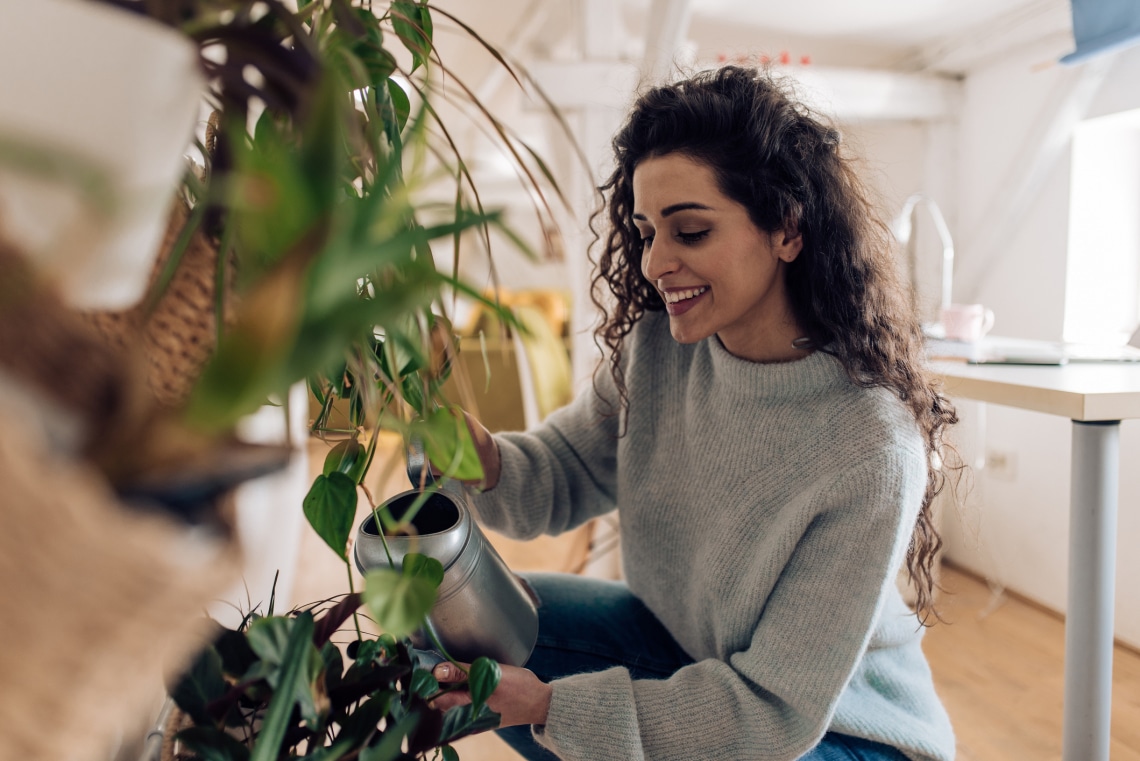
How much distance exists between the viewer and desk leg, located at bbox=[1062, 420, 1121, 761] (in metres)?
1.11

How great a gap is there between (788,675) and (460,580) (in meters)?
0.36

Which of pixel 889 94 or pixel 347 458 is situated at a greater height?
pixel 889 94

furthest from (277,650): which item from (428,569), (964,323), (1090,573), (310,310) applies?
(964,323)

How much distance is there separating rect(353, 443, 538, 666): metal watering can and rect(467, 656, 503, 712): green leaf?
111mm

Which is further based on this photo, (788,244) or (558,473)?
(558,473)

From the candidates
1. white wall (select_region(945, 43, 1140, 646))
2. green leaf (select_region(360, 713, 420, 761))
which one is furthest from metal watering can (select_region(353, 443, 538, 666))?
white wall (select_region(945, 43, 1140, 646))

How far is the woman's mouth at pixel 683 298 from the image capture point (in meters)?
0.95

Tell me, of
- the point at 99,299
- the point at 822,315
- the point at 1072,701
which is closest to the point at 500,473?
the point at 822,315

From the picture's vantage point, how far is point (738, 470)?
3.22 feet

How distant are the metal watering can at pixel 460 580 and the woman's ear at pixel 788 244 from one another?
52 cm

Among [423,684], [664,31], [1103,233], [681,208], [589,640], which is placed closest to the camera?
[423,684]

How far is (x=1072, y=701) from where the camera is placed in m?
1.11

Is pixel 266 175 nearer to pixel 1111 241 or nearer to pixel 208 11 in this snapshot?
pixel 208 11

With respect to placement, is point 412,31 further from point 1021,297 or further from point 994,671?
point 1021,297
